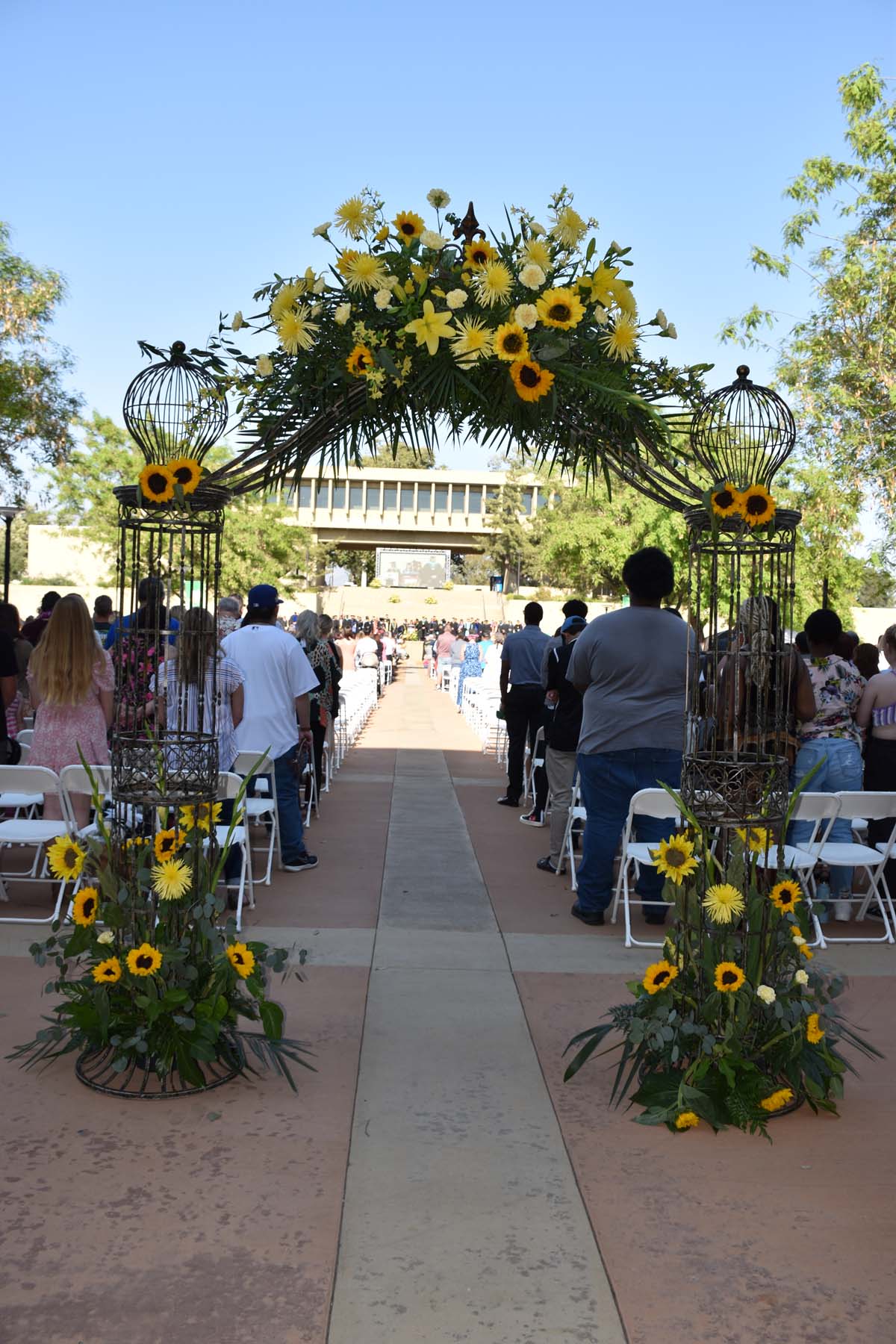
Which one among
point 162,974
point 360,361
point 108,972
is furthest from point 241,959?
point 360,361

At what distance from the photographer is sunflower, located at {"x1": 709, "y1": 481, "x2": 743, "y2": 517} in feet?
13.9

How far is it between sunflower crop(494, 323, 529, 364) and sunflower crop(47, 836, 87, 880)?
2.29 meters

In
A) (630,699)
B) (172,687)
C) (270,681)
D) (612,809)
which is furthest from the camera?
(270,681)

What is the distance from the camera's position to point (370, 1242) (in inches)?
126

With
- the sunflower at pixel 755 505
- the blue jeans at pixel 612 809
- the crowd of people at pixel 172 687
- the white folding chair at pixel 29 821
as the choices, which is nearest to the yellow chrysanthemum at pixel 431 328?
the sunflower at pixel 755 505

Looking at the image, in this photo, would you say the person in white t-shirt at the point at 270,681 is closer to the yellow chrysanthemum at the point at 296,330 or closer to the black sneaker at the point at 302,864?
the black sneaker at the point at 302,864

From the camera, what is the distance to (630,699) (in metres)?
6.62

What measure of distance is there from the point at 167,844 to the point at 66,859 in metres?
0.41

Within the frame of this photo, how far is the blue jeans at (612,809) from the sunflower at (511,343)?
10.2 feet

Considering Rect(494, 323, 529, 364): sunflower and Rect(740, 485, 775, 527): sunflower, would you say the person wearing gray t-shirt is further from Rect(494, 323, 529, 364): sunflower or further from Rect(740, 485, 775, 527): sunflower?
Rect(494, 323, 529, 364): sunflower

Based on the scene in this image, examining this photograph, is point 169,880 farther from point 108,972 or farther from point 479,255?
point 479,255

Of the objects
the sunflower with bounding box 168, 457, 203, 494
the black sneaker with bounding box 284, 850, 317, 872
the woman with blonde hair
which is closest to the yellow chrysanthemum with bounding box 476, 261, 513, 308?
the sunflower with bounding box 168, 457, 203, 494

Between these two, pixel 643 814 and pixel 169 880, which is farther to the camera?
pixel 643 814

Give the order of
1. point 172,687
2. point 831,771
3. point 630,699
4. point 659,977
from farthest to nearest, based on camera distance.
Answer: point 831,771 → point 630,699 → point 172,687 → point 659,977
